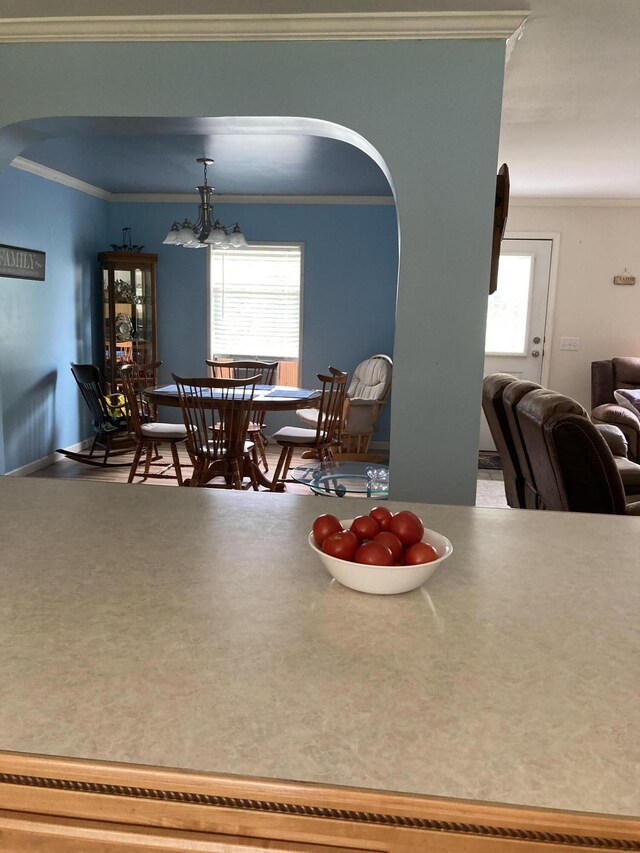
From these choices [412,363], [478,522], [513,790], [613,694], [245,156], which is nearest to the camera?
[513,790]

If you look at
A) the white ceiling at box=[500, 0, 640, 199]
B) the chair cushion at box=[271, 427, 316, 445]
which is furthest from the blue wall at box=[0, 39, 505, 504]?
the chair cushion at box=[271, 427, 316, 445]

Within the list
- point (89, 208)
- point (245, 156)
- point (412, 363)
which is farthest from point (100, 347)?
point (412, 363)

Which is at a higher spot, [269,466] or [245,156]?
[245,156]

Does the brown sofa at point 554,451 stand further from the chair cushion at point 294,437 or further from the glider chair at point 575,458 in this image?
the chair cushion at point 294,437

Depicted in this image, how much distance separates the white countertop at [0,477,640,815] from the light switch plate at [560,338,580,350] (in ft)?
17.7

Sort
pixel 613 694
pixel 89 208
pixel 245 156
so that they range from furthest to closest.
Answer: pixel 89 208, pixel 245 156, pixel 613 694

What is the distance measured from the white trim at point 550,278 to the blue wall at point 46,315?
391 centimetres

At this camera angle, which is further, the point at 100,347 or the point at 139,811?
the point at 100,347

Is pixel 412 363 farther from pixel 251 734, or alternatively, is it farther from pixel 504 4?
pixel 251 734

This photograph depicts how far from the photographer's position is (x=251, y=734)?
77cm

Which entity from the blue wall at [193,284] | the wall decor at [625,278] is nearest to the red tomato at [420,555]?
the blue wall at [193,284]

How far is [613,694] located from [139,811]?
58 cm

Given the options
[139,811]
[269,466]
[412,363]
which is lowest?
[269,466]

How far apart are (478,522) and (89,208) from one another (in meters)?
5.91
